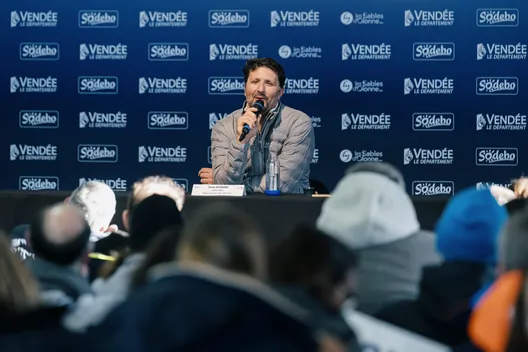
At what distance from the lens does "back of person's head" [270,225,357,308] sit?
2.21 meters

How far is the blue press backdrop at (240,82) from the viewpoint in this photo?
739 centimetres

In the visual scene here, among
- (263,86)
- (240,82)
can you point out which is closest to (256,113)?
(263,86)

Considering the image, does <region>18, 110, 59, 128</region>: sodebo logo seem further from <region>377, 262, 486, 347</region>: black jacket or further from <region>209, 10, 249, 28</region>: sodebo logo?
<region>377, 262, 486, 347</region>: black jacket

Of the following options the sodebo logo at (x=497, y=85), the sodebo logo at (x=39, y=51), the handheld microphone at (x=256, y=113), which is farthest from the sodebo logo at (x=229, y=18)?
the handheld microphone at (x=256, y=113)

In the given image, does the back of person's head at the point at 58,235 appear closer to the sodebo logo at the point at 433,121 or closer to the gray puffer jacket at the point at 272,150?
the gray puffer jacket at the point at 272,150

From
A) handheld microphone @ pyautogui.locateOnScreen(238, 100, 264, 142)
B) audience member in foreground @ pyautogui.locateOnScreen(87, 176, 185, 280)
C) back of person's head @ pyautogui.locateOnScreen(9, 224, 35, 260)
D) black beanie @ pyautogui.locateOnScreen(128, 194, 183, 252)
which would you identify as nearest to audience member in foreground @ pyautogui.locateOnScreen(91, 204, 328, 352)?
black beanie @ pyautogui.locateOnScreen(128, 194, 183, 252)

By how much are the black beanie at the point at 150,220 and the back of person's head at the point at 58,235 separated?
1.22 feet

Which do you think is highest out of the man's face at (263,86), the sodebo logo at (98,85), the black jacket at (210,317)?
the sodebo logo at (98,85)

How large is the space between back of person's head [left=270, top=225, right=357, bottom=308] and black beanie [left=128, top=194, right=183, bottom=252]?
0.93 metres

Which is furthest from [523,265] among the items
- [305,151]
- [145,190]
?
[305,151]

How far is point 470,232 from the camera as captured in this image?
2633mm

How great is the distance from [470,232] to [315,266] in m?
0.61

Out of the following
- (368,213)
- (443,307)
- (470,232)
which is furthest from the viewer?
(368,213)

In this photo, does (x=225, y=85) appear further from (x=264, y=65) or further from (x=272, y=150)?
(x=272, y=150)
